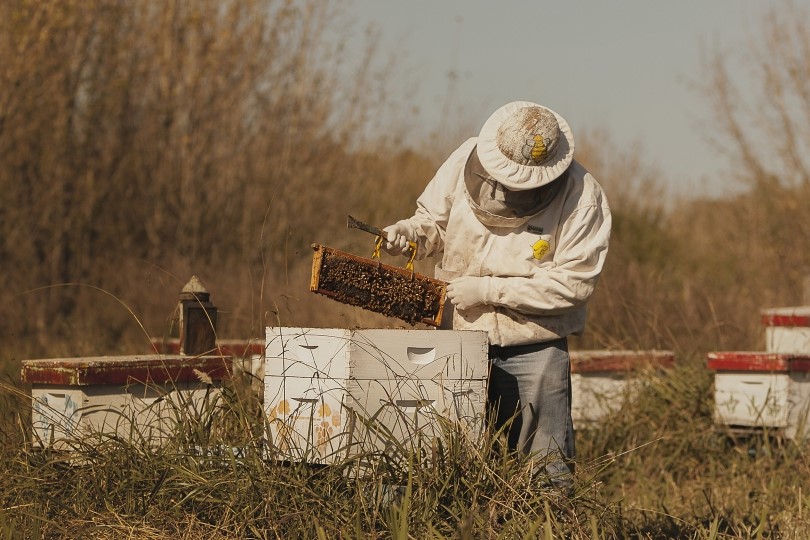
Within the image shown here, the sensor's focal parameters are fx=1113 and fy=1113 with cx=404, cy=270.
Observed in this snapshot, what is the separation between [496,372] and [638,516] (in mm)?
1229

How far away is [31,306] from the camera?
34.2 ft

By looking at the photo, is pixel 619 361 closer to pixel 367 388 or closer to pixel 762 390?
pixel 762 390

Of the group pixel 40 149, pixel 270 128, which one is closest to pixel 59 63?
pixel 40 149

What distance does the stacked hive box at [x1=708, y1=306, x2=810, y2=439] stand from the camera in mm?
5914

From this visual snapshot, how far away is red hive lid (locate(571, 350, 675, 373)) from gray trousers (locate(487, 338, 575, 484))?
2321mm

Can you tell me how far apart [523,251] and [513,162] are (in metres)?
0.35

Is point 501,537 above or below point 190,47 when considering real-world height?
below

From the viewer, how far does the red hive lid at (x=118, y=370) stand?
436 centimetres

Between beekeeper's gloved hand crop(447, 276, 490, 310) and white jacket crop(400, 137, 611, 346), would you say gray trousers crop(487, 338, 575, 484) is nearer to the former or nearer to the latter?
white jacket crop(400, 137, 611, 346)

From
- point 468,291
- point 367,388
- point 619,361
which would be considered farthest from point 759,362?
point 367,388

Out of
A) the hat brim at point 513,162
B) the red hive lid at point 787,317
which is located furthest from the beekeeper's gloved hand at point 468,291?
the red hive lid at point 787,317

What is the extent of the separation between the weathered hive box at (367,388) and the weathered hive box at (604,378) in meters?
2.75

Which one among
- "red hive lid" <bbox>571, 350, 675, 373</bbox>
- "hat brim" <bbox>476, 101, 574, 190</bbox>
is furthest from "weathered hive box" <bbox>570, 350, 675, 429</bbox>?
"hat brim" <bbox>476, 101, 574, 190</bbox>

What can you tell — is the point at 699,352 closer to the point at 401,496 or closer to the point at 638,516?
the point at 638,516
